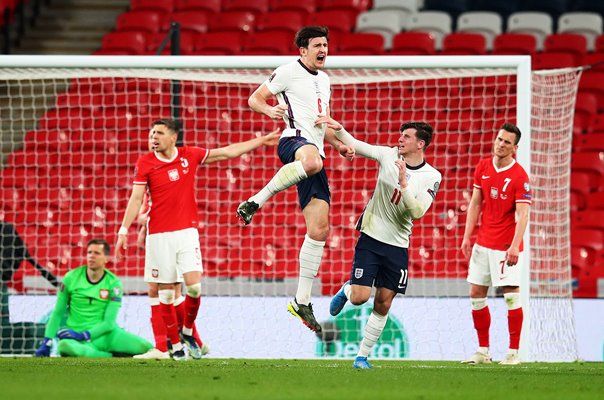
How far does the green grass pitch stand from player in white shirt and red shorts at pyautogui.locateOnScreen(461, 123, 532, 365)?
0.62m

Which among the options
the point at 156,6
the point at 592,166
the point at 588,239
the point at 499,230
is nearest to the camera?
the point at 499,230

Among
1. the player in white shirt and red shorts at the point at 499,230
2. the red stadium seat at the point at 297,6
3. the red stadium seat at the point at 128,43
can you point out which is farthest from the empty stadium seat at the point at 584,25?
the player in white shirt and red shorts at the point at 499,230

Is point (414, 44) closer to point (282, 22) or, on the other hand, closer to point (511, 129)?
point (282, 22)

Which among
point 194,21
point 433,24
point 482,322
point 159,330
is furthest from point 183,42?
point 482,322

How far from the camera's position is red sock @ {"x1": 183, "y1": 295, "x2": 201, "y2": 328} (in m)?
9.10

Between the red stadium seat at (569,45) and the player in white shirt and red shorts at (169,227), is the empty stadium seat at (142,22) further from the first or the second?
the player in white shirt and red shorts at (169,227)

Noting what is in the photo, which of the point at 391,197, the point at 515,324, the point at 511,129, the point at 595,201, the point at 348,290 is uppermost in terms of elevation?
the point at 511,129

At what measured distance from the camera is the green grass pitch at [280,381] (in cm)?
592

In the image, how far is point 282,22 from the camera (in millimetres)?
15531

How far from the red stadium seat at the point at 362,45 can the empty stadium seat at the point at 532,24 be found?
2054mm

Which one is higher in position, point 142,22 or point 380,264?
point 142,22

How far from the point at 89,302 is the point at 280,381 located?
12.1ft

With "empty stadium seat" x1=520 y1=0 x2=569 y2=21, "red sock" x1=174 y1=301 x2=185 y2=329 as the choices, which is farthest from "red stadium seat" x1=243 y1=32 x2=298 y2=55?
"red sock" x1=174 y1=301 x2=185 y2=329

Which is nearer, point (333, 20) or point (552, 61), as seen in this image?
point (552, 61)
